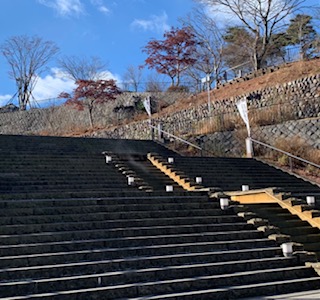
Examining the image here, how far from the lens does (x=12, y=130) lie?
1513 inches

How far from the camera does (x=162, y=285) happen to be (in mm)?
6453

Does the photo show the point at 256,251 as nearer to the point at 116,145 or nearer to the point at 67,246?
the point at 67,246

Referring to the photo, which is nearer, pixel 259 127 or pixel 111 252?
pixel 111 252

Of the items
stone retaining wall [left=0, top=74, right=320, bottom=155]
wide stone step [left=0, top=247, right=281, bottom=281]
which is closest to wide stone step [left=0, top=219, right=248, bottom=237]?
wide stone step [left=0, top=247, right=281, bottom=281]

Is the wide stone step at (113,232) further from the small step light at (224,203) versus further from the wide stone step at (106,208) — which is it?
the small step light at (224,203)

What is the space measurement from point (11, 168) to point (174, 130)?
13.3 meters

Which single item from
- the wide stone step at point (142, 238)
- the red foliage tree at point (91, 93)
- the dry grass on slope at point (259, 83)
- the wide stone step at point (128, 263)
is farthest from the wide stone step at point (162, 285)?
the red foliage tree at point (91, 93)

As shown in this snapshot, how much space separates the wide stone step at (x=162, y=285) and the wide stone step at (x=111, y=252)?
0.65 metres

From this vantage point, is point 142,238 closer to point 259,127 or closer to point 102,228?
point 102,228

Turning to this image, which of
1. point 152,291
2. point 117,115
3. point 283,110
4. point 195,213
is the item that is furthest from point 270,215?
point 117,115

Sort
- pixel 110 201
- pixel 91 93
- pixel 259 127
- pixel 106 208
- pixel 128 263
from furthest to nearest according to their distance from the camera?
pixel 91 93
pixel 259 127
pixel 110 201
pixel 106 208
pixel 128 263

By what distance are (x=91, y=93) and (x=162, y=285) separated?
28.6 meters

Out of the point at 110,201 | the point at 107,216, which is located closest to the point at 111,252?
the point at 107,216

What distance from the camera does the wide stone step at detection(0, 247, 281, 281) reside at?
636 cm
